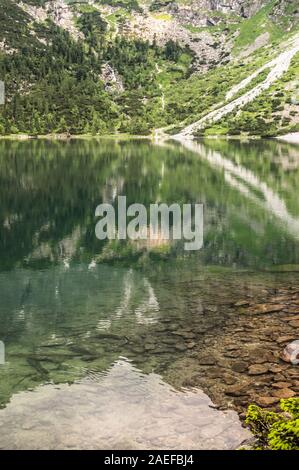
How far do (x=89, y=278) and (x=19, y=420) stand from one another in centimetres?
1896

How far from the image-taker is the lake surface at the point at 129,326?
55.5 feet

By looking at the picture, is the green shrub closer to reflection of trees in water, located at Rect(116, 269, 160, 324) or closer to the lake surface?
the lake surface

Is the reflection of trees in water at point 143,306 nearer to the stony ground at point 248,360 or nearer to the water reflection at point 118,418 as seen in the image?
the stony ground at point 248,360

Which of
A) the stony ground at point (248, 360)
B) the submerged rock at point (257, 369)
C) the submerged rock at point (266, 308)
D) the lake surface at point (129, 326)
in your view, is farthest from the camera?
the submerged rock at point (266, 308)

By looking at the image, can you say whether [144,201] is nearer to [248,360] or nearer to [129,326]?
[129,326]

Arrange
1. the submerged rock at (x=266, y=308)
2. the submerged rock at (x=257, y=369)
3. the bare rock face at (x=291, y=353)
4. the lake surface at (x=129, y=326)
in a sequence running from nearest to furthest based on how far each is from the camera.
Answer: the lake surface at (x=129, y=326), the submerged rock at (x=257, y=369), the bare rock face at (x=291, y=353), the submerged rock at (x=266, y=308)

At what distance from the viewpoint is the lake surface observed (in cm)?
1691

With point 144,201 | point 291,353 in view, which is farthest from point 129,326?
point 144,201

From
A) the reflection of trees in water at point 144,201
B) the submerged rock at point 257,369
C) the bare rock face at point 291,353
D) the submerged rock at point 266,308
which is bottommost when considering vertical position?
the submerged rock at point 257,369

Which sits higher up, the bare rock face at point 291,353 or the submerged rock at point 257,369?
the bare rock face at point 291,353

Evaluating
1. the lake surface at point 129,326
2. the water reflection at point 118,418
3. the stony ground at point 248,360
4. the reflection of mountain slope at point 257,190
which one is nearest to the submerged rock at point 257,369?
the stony ground at point 248,360

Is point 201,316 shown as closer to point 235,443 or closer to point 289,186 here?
point 235,443

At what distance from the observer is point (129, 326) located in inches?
1024
